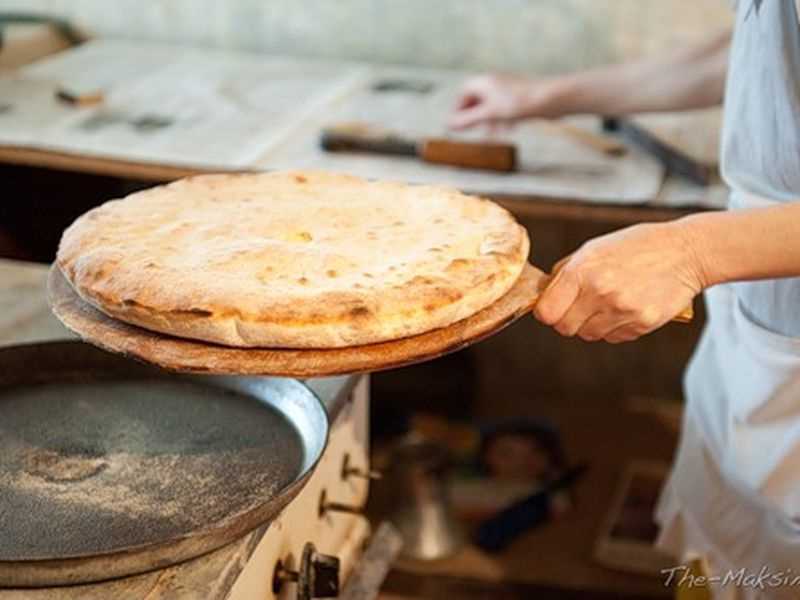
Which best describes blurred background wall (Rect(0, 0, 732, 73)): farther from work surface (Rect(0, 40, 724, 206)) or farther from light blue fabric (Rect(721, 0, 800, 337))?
light blue fabric (Rect(721, 0, 800, 337))

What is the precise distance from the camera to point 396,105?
Result: 8.89 ft

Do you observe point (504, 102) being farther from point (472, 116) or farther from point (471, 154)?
point (471, 154)

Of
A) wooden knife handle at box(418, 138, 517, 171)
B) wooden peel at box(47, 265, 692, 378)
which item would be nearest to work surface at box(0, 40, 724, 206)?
wooden knife handle at box(418, 138, 517, 171)

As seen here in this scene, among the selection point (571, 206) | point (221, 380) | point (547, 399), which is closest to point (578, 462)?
point (547, 399)

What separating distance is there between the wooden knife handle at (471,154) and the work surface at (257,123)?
0.02 metres

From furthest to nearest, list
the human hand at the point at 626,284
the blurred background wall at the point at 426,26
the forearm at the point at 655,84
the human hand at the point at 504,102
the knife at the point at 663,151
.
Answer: the blurred background wall at the point at 426,26 < the human hand at the point at 504,102 < the knife at the point at 663,151 < the forearm at the point at 655,84 < the human hand at the point at 626,284

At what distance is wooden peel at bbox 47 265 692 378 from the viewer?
3.82 ft

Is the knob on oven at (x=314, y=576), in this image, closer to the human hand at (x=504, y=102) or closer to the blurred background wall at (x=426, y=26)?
the human hand at (x=504, y=102)

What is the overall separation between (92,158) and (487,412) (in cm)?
127

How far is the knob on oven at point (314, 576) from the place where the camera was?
133cm

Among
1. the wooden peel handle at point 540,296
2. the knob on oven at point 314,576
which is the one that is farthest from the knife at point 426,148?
the knob on oven at point 314,576

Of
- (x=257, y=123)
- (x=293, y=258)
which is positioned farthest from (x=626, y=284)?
(x=257, y=123)

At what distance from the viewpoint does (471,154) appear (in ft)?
7.51

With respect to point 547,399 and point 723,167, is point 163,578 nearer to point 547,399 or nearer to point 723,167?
point 723,167
